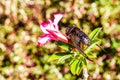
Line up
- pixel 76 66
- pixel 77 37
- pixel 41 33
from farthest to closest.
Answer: pixel 41 33
pixel 76 66
pixel 77 37

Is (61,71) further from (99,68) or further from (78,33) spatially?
(78,33)

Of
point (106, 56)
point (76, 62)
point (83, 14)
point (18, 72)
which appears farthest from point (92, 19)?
point (76, 62)

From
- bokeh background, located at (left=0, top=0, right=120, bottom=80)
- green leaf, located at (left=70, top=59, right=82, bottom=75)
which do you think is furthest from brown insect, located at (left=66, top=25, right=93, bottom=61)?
bokeh background, located at (left=0, top=0, right=120, bottom=80)

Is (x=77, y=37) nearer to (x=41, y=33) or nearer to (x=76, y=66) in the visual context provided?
(x=76, y=66)

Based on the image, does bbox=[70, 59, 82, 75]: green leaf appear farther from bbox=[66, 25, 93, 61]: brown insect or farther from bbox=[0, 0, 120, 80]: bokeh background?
bbox=[0, 0, 120, 80]: bokeh background

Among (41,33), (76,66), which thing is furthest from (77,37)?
(41,33)

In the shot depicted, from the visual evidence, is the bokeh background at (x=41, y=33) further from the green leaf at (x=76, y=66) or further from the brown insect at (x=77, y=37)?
the brown insect at (x=77, y=37)
